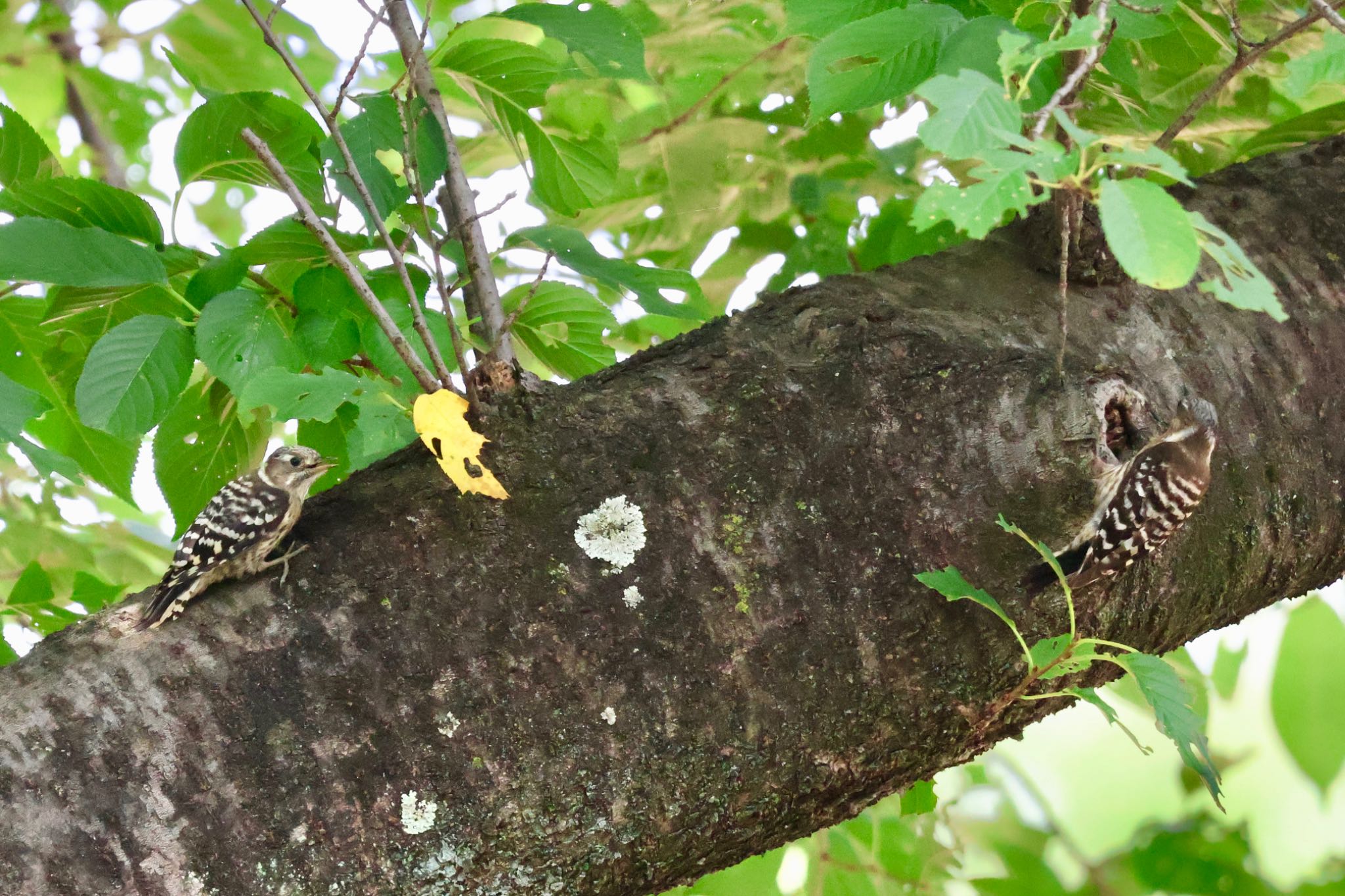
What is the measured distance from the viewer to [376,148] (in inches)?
78.1

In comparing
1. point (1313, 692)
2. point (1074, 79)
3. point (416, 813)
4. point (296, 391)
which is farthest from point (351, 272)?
point (1313, 692)

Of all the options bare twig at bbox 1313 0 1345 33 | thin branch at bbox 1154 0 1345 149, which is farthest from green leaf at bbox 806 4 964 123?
bare twig at bbox 1313 0 1345 33

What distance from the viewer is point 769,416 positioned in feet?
5.63

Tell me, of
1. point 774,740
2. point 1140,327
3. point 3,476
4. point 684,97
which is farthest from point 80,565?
point 1140,327

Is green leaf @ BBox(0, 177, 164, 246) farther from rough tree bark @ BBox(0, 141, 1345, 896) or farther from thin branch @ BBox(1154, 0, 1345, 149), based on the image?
thin branch @ BBox(1154, 0, 1345, 149)

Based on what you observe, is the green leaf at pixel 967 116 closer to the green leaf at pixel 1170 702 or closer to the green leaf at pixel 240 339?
the green leaf at pixel 1170 702

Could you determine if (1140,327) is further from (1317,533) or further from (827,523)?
(827,523)

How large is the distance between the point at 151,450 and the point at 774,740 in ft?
4.88

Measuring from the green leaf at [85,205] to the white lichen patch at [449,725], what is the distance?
112 cm

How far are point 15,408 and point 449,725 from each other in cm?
73

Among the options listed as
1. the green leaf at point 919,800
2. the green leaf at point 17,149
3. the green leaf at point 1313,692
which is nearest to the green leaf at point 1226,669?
the green leaf at point 1313,692

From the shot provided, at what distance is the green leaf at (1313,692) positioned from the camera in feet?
7.35

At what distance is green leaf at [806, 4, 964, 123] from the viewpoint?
1.71 metres

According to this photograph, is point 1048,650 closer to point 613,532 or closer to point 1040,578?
point 1040,578
